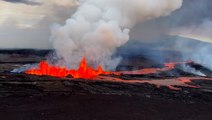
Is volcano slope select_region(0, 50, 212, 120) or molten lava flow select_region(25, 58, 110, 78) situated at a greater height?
molten lava flow select_region(25, 58, 110, 78)

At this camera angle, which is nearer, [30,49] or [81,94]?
[81,94]

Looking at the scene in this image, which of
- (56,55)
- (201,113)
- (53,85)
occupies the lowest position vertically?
(201,113)

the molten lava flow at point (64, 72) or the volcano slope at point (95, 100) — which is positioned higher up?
the molten lava flow at point (64, 72)

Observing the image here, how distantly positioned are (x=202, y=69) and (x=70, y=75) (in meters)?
39.9

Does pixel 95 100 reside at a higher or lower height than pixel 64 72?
lower

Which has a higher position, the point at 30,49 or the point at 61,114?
the point at 30,49

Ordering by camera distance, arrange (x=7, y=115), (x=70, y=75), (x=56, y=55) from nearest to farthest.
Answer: (x=7, y=115)
(x=70, y=75)
(x=56, y=55)

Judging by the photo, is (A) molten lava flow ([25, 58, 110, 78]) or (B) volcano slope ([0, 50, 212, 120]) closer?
(B) volcano slope ([0, 50, 212, 120])

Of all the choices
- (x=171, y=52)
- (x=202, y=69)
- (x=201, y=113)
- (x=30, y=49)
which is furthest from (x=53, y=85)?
(x=30, y=49)

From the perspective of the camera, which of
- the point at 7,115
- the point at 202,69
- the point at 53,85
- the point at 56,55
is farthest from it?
the point at 202,69

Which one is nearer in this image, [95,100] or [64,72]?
[95,100]

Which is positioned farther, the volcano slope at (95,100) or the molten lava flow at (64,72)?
the molten lava flow at (64,72)

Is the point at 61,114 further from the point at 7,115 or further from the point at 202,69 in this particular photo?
the point at 202,69

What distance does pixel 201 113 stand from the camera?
29.1 m
